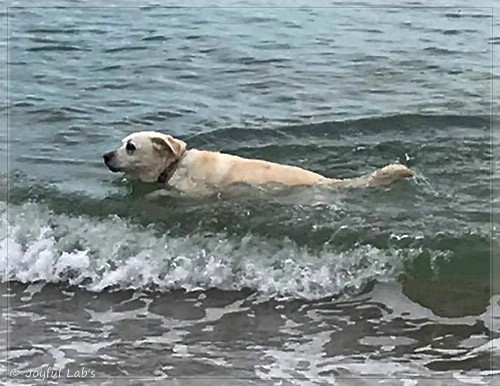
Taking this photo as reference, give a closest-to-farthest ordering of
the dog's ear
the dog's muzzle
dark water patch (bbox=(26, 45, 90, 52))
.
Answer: the dog's ear, the dog's muzzle, dark water patch (bbox=(26, 45, 90, 52))

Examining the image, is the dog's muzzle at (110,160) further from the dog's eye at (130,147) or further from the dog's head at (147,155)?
the dog's eye at (130,147)

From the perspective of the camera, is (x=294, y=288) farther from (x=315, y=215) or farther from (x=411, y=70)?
(x=411, y=70)

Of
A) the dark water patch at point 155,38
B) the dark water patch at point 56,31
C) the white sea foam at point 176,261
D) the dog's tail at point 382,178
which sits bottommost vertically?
the white sea foam at point 176,261

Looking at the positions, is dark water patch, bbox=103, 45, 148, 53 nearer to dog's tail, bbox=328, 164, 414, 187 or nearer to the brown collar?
the brown collar

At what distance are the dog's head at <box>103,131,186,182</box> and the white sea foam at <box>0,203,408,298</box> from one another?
717 mm

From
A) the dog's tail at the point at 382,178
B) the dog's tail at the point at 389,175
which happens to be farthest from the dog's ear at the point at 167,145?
the dog's tail at the point at 389,175

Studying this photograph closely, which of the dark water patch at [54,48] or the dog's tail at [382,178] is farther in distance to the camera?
the dark water patch at [54,48]

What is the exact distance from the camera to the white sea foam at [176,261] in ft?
22.9

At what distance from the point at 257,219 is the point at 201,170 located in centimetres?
74

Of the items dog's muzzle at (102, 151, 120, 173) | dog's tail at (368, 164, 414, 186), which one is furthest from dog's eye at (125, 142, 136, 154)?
dog's tail at (368, 164, 414, 186)

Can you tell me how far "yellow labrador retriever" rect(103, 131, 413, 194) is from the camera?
8.15m

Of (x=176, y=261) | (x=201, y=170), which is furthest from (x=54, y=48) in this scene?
(x=176, y=261)

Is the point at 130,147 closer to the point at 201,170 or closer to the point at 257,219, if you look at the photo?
the point at 201,170

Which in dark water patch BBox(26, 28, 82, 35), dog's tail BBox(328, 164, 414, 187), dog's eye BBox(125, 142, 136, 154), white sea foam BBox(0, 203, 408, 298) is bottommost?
white sea foam BBox(0, 203, 408, 298)
